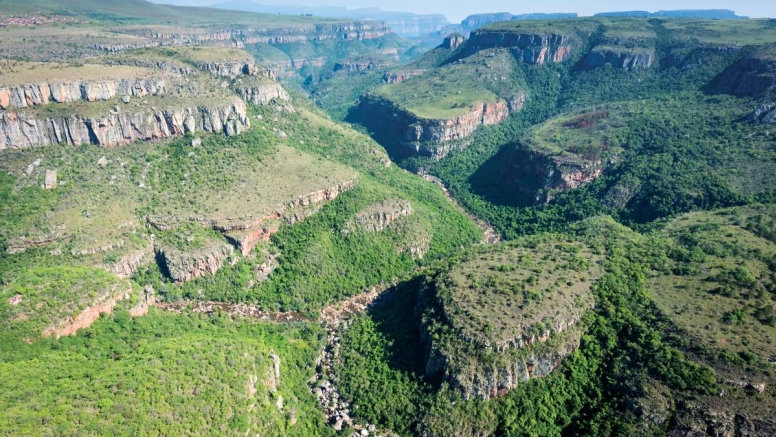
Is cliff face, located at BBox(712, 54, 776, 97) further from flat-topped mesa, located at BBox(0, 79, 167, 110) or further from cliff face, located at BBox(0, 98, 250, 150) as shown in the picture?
flat-topped mesa, located at BBox(0, 79, 167, 110)

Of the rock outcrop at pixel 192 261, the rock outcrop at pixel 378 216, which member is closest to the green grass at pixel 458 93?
the rock outcrop at pixel 378 216

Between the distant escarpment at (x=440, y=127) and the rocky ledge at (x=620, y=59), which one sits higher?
the rocky ledge at (x=620, y=59)

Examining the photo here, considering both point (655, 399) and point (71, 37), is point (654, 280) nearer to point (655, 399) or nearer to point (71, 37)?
point (655, 399)

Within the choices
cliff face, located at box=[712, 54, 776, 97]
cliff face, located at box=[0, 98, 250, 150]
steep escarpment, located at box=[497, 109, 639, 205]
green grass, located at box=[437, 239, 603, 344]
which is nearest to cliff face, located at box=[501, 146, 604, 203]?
steep escarpment, located at box=[497, 109, 639, 205]

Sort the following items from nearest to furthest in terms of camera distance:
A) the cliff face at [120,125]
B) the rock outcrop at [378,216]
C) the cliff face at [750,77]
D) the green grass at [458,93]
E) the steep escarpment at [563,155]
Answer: the cliff face at [120,125] < the rock outcrop at [378,216] < the steep escarpment at [563,155] < the cliff face at [750,77] < the green grass at [458,93]

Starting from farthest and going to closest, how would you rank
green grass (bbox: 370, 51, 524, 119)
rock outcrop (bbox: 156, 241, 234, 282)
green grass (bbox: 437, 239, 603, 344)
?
1. green grass (bbox: 370, 51, 524, 119)
2. rock outcrop (bbox: 156, 241, 234, 282)
3. green grass (bbox: 437, 239, 603, 344)

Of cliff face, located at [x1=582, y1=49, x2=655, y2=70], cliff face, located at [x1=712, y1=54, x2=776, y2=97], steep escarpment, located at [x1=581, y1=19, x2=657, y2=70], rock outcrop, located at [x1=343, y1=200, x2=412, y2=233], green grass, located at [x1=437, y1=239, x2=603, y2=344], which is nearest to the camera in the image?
green grass, located at [x1=437, y1=239, x2=603, y2=344]

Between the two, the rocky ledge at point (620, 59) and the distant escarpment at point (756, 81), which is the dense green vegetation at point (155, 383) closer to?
the distant escarpment at point (756, 81)
